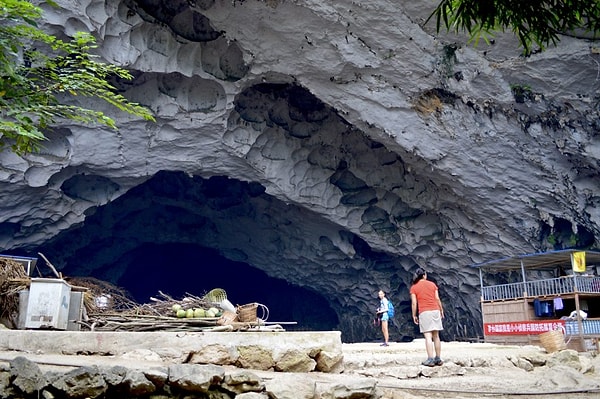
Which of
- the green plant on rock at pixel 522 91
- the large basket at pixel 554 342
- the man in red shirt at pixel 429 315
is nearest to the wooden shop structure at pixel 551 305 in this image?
the large basket at pixel 554 342

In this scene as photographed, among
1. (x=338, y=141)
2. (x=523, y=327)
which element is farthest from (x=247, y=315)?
(x=338, y=141)

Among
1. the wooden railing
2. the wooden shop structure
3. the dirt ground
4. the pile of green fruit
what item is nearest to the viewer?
the dirt ground

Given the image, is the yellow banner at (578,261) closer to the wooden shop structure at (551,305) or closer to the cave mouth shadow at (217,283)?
the wooden shop structure at (551,305)

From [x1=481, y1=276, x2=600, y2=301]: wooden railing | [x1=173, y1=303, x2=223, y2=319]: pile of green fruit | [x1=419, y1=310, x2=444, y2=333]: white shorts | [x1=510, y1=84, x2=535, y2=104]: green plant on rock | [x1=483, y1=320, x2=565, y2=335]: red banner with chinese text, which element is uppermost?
[x1=510, y1=84, x2=535, y2=104]: green plant on rock

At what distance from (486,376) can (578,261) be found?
779 cm

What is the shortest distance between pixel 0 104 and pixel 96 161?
35.2 ft

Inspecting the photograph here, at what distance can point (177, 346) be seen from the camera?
4.88 m

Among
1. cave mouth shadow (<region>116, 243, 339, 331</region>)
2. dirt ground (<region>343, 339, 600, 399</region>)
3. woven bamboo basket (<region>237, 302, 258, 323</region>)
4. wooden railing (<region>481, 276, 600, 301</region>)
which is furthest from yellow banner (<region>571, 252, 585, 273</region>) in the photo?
cave mouth shadow (<region>116, 243, 339, 331</region>)

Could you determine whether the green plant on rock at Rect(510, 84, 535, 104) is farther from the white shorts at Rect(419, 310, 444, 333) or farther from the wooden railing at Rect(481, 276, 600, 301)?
the white shorts at Rect(419, 310, 444, 333)

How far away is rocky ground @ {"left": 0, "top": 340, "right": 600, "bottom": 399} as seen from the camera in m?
4.20

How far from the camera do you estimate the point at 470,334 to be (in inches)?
728

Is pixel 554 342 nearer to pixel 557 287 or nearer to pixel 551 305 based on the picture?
pixel 551 305

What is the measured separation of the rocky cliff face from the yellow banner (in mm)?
2500

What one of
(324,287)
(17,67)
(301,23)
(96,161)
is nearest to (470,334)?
(324,287)
